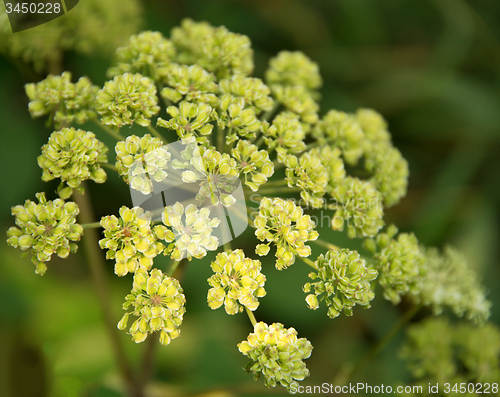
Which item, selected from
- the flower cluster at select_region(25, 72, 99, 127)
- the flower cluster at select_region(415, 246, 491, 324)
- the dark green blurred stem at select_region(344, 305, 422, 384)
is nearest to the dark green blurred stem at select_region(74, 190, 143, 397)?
the flower cluster at select_region(25, 72, 99, 127)

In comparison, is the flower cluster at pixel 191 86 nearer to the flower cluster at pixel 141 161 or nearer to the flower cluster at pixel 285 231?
the flower cluster at pixel 141 161

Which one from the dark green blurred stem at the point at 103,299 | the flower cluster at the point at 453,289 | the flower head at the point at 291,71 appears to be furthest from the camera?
the dark green blurred stem at the point at 103,299

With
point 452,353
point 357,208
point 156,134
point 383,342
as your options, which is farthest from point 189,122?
point 452,353

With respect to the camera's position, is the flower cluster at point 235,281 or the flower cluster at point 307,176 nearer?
the flower cluster at point 235,281

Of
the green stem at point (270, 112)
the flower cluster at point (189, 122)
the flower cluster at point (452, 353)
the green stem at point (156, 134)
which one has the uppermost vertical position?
the flower cluster at point (189, 122)

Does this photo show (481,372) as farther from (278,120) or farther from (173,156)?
(173,156)

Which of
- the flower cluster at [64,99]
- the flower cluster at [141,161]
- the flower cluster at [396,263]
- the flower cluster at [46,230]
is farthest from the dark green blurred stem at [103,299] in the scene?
the flower cluster at [396,263]
